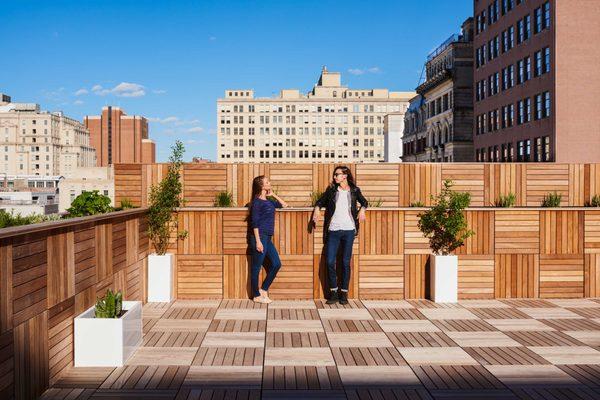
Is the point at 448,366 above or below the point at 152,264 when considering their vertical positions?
below

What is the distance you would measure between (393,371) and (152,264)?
5099 millimetres

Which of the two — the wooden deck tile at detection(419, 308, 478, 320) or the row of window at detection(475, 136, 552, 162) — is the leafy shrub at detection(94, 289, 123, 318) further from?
the row of window at detection(475, 136, 552, 162)

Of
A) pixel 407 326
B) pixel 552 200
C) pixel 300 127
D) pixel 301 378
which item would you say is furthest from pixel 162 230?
pixel 300 127

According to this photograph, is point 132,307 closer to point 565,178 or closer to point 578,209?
point 578,209

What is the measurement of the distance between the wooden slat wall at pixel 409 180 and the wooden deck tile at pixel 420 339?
13.3ft

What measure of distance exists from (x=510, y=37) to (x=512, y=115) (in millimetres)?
6225

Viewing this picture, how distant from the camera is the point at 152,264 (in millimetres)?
10523

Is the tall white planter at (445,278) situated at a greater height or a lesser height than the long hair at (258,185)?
lesser

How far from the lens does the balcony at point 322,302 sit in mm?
6039

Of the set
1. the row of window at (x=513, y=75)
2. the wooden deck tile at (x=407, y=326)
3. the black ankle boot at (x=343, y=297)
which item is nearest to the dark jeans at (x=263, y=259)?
the black ankle boot at (x=343, y=297)

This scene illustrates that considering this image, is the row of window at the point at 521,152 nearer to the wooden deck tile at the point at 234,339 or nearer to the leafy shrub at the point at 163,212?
the leafy shrub at the point at 163,212

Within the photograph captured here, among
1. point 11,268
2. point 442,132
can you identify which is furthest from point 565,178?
point 442,132

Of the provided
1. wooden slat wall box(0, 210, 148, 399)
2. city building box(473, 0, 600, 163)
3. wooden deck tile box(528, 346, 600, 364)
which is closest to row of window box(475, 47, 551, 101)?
city building box(473, 0, 600, 163)

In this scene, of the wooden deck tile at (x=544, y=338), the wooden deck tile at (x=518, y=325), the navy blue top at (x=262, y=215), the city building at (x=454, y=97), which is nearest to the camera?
the wooden deck tile at (x=544, y=338)
